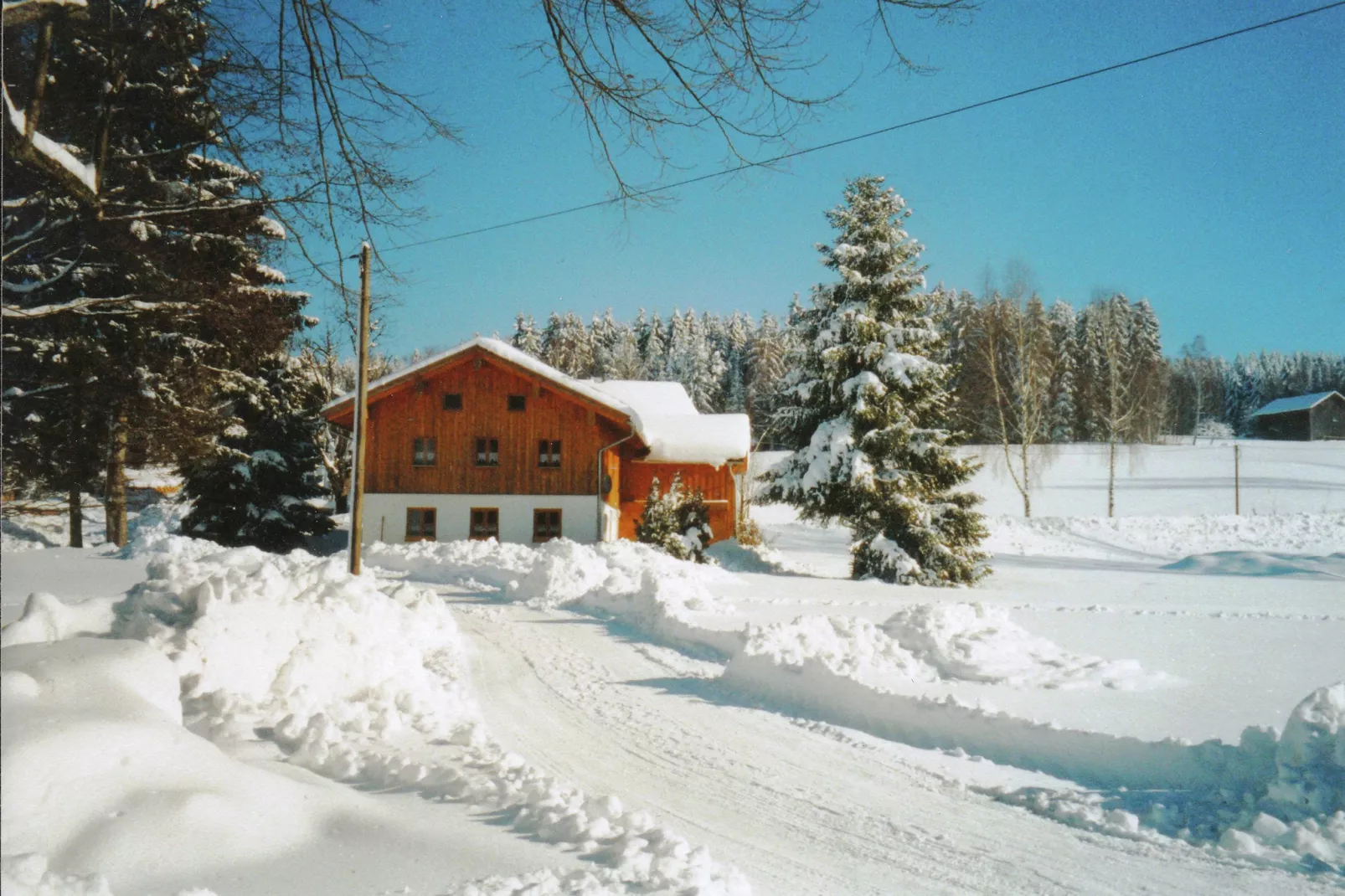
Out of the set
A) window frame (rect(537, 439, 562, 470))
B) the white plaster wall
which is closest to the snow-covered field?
the white plaster wall

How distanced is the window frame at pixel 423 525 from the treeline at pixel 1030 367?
19051 mm

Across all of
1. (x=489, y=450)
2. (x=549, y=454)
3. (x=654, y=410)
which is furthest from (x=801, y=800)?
(x=654, y=410)

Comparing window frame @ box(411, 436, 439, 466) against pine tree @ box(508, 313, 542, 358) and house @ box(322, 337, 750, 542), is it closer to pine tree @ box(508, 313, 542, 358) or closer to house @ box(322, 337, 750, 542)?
house @ box(322, 337, 750, 542)

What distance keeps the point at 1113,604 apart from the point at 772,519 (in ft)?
98.0

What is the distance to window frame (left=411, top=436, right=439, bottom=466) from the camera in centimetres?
2598

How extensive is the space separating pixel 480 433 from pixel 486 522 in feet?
9.67

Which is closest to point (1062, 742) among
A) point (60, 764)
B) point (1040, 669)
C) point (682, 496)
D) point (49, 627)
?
point (1040, 669)

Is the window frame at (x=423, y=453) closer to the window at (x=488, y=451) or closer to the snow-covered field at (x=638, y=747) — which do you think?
the window at (x=488, y=451)

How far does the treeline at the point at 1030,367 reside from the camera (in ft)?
121

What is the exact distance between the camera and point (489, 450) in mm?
26250

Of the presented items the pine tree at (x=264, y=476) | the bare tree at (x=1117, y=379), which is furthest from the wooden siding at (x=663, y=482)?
the bare tree at (x=1117, y=379)

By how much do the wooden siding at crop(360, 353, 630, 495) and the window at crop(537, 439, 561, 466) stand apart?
0.58 ft

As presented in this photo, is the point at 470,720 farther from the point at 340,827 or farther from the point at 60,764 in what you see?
the point at 60,764

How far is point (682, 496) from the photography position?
25172mm
